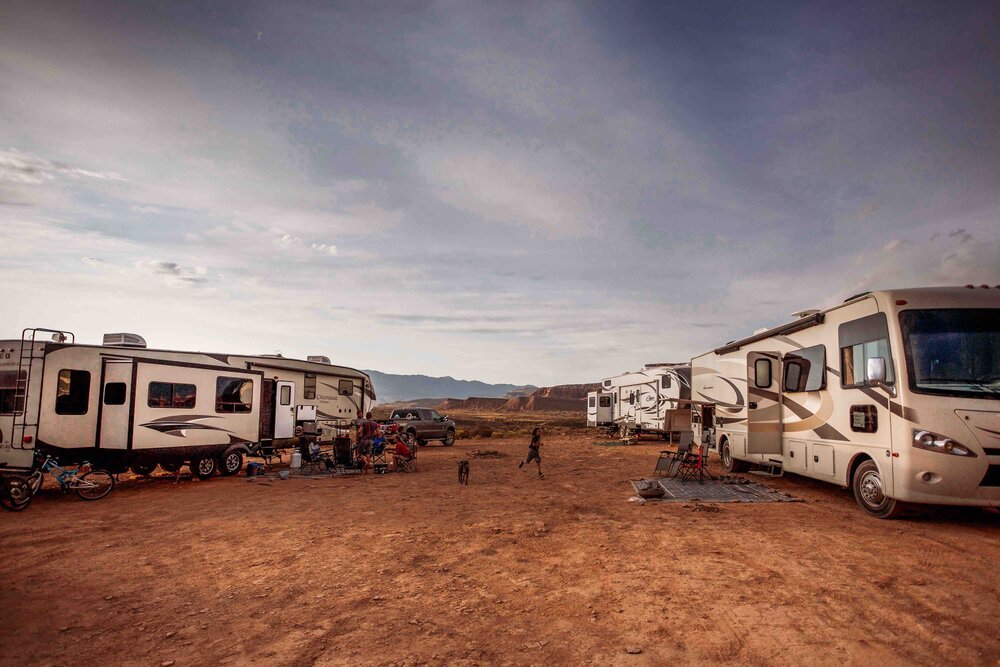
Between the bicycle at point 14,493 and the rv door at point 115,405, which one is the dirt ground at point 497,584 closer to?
the bicycle at point 14,493

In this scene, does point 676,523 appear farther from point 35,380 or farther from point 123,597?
point 35,380

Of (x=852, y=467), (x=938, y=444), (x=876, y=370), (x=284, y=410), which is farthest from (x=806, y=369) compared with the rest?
(x=284, y=410)

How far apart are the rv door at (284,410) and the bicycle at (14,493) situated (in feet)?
26.4

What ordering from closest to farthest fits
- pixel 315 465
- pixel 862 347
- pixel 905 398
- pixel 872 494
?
1. pixel 905 398
2. pixel 872 494
3. pixel 862 347
4. pixel 315 465

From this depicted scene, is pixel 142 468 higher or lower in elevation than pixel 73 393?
lower

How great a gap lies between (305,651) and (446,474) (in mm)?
10745

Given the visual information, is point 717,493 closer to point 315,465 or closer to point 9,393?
point 315,465

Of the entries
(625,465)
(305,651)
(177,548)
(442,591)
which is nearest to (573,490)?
(625,465)

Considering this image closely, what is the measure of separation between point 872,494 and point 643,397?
1887cm

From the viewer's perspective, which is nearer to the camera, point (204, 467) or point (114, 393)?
point (114, 393)

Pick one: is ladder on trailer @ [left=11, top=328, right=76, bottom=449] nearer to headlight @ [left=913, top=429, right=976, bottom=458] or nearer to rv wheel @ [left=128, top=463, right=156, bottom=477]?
rv wheel @ [left=128, top=463, right=156, bottom=477]

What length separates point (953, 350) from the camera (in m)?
8.09

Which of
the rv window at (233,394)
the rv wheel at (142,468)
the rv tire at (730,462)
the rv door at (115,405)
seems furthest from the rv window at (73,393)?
the rv tire at (730,462)

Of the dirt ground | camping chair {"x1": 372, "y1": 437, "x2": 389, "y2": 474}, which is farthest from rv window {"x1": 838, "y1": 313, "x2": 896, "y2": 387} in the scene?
camping chair {"x1": 372, "y1": 437, "x2": 389, "y2": 474}
